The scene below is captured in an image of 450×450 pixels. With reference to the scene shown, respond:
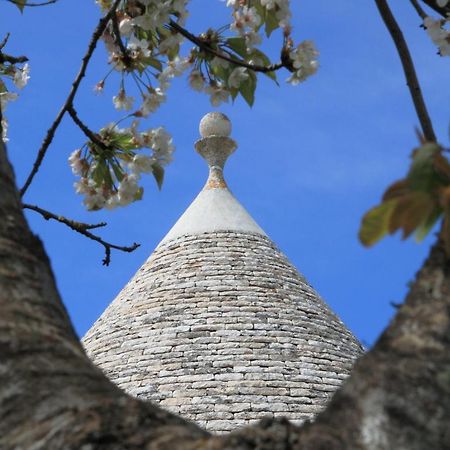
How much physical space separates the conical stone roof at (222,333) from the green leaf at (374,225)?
9198 mm

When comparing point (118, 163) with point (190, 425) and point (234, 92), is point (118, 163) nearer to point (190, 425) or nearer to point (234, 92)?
point (234, 92)

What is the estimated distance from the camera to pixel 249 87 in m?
3.92

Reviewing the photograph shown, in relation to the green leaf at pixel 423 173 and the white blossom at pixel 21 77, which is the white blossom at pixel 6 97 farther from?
the green leaf at pixel 423 173

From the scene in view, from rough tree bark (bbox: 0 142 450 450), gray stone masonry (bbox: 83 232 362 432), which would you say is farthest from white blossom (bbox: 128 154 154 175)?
gray stone masonry (bbox: 83 232 362 432)

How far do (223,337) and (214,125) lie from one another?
15.8 feet

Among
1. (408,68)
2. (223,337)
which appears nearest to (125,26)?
(408,68)

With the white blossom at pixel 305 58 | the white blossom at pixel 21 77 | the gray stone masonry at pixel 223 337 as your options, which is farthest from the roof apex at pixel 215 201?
the white blossom at pixel 305 58

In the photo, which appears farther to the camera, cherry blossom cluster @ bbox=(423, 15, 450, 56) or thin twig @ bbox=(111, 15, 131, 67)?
thin twig @ bbox=(111, 15, 131, 67)

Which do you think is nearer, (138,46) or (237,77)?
(237,77)

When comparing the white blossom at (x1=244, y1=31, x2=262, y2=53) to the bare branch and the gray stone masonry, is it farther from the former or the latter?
the gray stone masonry

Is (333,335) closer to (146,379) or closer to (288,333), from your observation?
(288,333)

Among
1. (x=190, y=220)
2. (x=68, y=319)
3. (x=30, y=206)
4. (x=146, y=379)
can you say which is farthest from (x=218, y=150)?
(x=68, y=319)

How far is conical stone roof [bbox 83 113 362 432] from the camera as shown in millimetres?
11500

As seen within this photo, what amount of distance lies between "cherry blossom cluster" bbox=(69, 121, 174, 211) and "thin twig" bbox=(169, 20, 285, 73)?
0.34 meters
